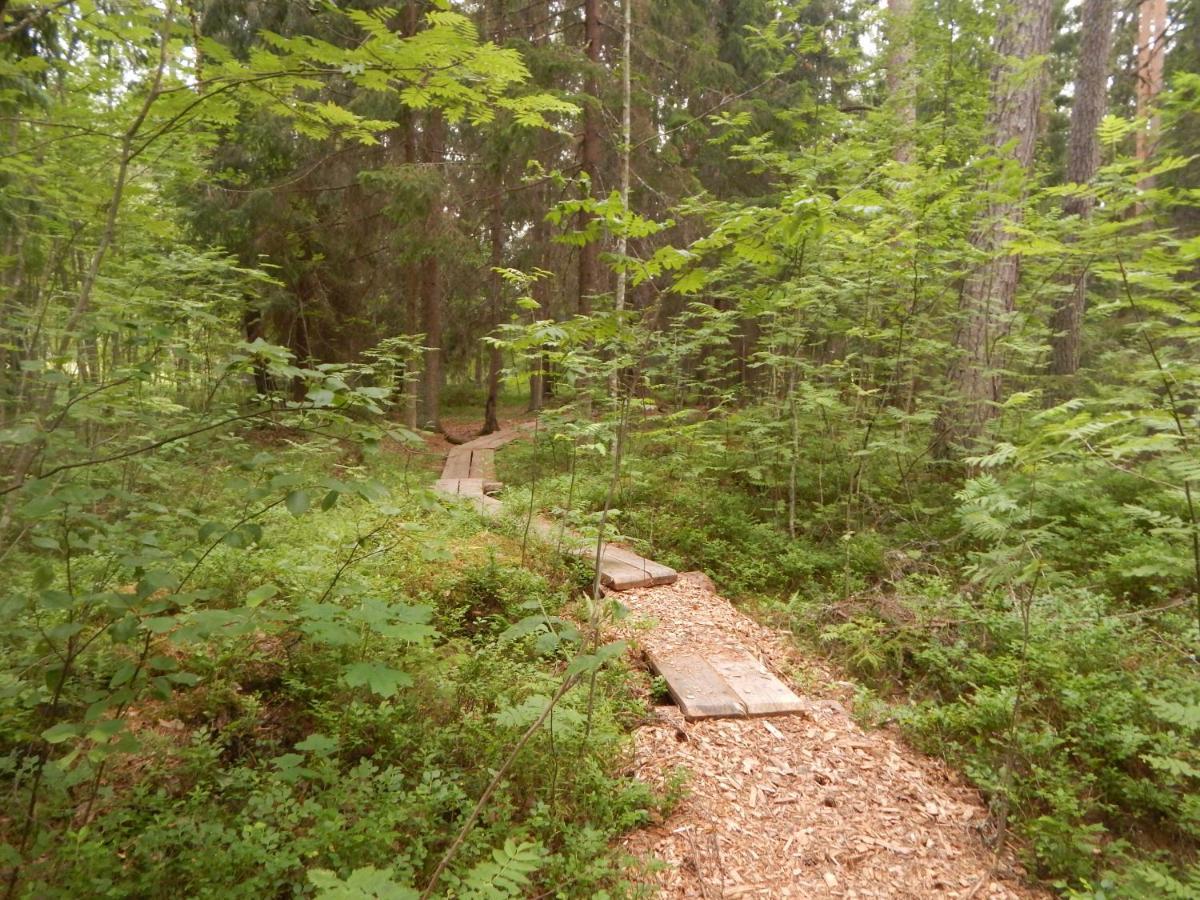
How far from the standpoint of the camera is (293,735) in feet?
10.6

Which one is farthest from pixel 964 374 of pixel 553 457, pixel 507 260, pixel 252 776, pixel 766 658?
pixel 507 260

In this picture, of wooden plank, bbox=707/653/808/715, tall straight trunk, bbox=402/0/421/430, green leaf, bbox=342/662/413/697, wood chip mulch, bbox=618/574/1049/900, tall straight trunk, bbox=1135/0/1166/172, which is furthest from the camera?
tall straight trunk, bbox=1135/0/1166/172

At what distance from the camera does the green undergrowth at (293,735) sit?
2.12 meters

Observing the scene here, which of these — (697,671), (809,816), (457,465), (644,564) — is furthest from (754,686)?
(457,465)

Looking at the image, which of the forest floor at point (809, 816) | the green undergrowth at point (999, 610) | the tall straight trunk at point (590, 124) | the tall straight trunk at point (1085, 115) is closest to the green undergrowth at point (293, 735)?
the forest floor at point (809, 816)

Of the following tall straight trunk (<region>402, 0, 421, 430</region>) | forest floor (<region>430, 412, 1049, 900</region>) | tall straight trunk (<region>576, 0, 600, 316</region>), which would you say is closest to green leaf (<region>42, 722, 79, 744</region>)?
forest floor (<region>430, 412, 1049, 900</region>)

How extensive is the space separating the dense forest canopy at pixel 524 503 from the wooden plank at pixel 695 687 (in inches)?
10.2

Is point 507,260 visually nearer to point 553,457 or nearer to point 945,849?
point 553,457

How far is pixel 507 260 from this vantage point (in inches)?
604

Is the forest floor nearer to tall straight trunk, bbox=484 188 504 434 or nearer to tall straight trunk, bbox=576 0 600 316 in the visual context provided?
tall straight trunk, bbox=576 0 600 316

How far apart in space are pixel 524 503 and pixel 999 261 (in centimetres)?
622

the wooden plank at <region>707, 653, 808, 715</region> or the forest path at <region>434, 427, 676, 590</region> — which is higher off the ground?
the forest path at <region>434, 427, 676, 590</region>

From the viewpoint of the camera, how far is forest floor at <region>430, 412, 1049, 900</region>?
2760 mm

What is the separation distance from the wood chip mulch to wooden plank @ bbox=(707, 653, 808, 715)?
69 millimetres
